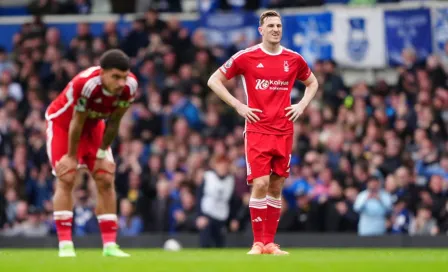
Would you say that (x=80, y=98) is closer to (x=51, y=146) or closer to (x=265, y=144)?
(x=51, y=146)

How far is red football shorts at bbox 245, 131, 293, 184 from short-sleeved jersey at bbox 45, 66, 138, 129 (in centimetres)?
147

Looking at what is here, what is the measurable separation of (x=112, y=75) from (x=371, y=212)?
326 inches

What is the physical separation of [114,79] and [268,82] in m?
1.81

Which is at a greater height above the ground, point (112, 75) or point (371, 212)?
point (112, 75)

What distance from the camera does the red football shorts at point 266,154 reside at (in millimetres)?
13609

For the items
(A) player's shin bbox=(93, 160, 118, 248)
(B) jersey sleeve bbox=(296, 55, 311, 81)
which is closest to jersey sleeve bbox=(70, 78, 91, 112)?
(A) player's shin bbox=(93, 160, 118, 248)

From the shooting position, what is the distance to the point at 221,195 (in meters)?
20.9

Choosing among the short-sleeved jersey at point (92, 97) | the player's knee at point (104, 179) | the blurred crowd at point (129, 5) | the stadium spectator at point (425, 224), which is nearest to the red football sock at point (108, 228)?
the player's knee at point (104, 179)

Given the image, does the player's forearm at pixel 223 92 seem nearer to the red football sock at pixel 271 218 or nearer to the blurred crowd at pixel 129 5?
the red football sock at pixel 271 218

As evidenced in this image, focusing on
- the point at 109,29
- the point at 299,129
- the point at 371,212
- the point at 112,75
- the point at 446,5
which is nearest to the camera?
the point at 112,75

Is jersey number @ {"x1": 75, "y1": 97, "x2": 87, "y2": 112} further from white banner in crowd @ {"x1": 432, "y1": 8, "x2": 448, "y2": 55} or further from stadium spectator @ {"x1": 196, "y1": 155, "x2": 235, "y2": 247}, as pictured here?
white banner in crowd @ {"x1": 432, "y1": 8, "x2": 448, "y2": 55}

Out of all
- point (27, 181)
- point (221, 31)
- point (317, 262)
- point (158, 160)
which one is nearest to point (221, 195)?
point (158, 160)

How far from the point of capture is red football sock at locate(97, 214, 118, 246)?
13.9 meters

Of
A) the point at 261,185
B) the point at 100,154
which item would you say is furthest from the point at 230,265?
the point at 100,154
